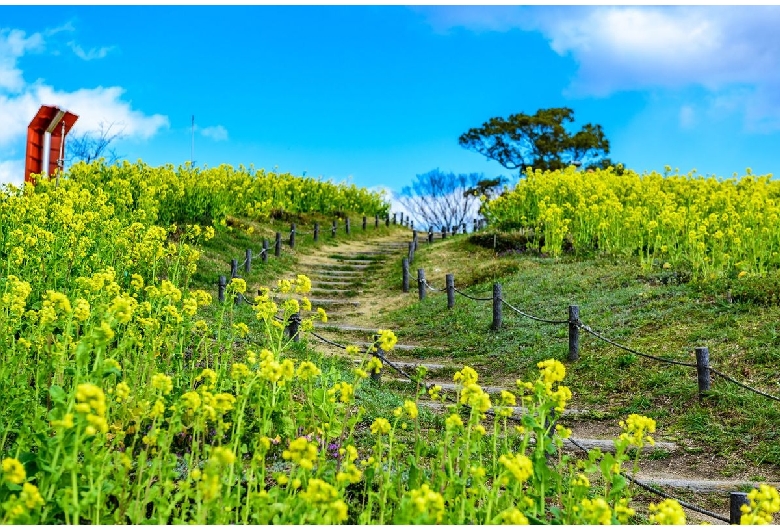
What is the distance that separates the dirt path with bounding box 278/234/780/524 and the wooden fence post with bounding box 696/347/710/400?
0.90 meters

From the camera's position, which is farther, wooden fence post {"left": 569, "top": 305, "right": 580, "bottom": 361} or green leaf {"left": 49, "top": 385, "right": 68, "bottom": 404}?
wooden fence post {"left": 569, "top": 305, "right": 580, "bottom": 361}

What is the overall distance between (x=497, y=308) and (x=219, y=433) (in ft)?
32.4

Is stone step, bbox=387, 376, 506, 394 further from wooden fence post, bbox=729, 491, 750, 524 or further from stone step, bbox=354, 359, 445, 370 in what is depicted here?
wooden fence post, bbox=729, 491, 750, 524

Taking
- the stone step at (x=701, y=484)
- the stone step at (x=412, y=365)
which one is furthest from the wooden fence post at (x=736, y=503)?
the stone step at (x=412, y=365)

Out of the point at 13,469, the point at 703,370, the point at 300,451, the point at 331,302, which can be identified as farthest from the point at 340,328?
the point at 13,469

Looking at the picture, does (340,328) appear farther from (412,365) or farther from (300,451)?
(300,451)

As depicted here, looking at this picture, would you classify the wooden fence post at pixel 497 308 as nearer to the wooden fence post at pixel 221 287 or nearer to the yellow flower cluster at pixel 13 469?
the wooden fence post at pixel 221 287

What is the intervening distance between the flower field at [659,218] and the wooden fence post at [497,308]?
3.14 meters

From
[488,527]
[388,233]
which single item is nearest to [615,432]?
[488,527]

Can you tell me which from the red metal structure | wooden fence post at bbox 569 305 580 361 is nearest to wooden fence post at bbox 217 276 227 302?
wooden fence post at bbox 569 305 580 361

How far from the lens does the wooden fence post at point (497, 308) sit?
1332 centimetres

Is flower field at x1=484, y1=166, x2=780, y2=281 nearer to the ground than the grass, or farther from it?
farther from it

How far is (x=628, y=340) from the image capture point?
11508 millimetres

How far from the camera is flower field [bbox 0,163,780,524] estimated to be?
3746mm
